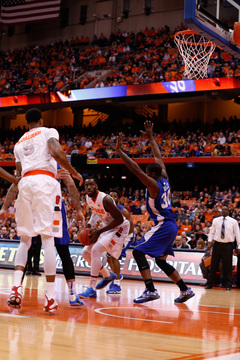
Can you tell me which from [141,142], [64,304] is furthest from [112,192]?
[141,142]

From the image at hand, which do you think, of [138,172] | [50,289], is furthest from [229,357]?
[138,172]

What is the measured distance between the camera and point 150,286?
7.48 metres

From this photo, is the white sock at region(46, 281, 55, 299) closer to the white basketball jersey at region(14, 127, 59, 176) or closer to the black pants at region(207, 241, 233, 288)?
the white basketball jersey at region(14, 127, 59, 176)

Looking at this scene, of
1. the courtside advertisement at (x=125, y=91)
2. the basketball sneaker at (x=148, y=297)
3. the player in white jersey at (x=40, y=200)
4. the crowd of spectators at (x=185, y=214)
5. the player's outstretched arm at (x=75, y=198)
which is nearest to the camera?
the player in white jersey at (x=40, y=200)

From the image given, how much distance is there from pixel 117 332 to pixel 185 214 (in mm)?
15626

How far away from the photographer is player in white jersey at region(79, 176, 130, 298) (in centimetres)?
799

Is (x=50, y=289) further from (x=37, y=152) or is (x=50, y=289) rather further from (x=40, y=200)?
(x=37, y=152)

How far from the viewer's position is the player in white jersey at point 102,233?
7992mm

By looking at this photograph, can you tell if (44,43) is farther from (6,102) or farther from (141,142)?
(141,142)

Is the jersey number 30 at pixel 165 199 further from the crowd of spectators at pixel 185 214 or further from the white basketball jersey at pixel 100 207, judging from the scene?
the crowd of spectators at pixel 185 214

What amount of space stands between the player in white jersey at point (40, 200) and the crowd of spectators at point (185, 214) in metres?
9.32

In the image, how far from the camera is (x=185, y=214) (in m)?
19.9

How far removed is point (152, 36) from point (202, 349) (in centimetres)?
2926

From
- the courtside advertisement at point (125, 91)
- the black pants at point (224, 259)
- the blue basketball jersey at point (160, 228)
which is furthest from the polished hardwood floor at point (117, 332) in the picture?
the courtside advertisement at point (125, 91)
